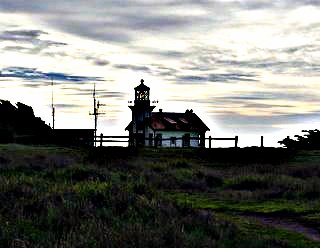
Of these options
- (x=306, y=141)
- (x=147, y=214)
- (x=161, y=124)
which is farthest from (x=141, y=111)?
(x=147, y=214)

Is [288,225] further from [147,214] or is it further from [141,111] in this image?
[141,111]

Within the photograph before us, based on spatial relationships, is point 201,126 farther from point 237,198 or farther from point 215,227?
point 215,227

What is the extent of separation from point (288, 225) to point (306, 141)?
45586mm

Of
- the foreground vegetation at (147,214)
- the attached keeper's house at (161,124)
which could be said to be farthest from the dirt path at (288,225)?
the attached keeper's house at (161,124)

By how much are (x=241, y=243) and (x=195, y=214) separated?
2164 millimetres

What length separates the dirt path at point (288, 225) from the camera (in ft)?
42.0

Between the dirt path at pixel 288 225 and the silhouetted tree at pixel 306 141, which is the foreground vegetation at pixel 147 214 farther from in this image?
the silhouetted tree at pixel 306 141

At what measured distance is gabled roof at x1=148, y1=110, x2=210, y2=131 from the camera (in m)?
81.8

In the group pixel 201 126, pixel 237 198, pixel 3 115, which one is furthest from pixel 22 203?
pixel 201 126

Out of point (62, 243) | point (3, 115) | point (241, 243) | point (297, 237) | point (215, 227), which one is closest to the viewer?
point (62, 243)

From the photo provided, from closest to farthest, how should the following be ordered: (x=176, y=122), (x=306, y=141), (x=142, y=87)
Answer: (x=306, y=141) < (x=142, y=87) < (x=176, y=122)

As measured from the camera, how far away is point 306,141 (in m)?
58.2

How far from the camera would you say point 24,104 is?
261 ft

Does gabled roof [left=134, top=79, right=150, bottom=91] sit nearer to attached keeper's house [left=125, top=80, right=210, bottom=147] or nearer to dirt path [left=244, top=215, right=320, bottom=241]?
attached keeper's house [left=125, top=80, right=210, bottom=147]
